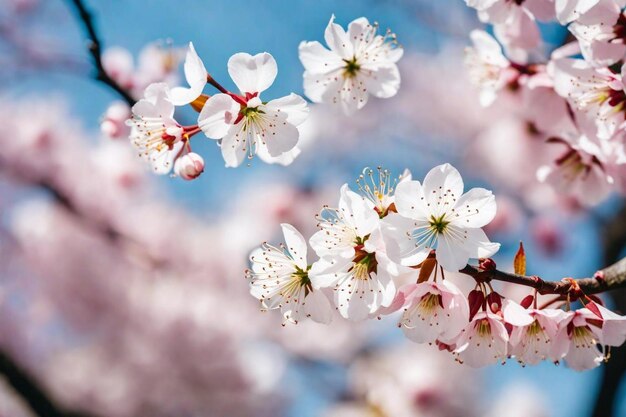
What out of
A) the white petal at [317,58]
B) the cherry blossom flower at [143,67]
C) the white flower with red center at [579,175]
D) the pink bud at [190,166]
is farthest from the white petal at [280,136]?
the cherry blossom flower at [143,67]

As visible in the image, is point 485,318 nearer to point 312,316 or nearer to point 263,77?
point 312,316

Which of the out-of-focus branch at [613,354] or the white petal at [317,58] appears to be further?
the out-of-focus branch at [613,354]

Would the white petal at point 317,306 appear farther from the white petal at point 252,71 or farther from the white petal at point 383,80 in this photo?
the white petal at point 383,80

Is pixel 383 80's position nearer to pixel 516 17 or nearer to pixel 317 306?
pixel 516 17

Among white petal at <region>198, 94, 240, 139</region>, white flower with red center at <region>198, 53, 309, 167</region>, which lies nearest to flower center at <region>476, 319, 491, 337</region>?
white flower with red center at <region>198, 53, 309, 167</region>

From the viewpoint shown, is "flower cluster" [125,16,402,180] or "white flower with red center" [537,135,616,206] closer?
"flower cluster" [125,16,402,180]

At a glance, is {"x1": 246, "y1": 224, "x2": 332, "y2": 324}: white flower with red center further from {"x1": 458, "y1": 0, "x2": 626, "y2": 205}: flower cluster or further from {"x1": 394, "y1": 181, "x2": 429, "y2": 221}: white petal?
{"x1": 458, "y1": 0, "x2": 626, "y2": 205}: flower cluster
